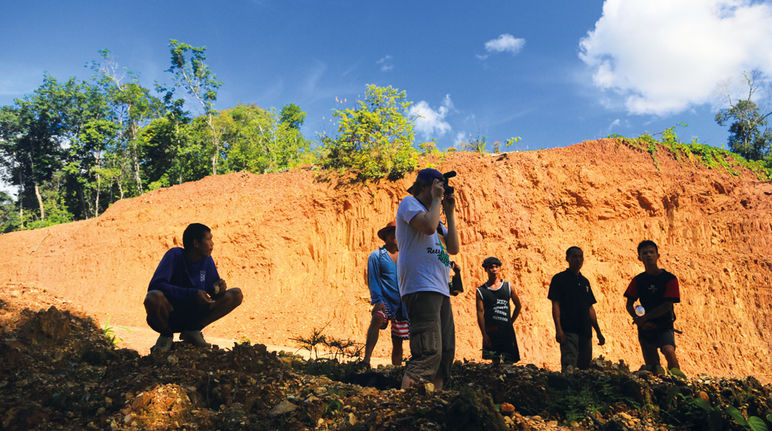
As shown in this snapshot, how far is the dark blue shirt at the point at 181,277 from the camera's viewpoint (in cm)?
434

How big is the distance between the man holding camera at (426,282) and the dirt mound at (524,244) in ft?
24.1

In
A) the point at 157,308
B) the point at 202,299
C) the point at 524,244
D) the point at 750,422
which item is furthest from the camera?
the point at 524,244

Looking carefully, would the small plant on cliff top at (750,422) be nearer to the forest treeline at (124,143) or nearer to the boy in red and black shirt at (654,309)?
the boy in red and black shirt at (654,309)

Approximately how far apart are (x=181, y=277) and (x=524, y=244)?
1002cm

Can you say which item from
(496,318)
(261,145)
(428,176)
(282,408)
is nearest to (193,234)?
(282,408)

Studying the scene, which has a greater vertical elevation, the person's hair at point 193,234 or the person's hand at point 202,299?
the person's hair at point 193,234

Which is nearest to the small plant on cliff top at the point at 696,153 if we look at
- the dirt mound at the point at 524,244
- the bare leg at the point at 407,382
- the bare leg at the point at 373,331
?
the dirt mound at the point at 524,244

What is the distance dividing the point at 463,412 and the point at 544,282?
33.6 feet

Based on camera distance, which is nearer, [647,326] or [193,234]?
[193,234]

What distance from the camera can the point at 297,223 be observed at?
51.8 ft

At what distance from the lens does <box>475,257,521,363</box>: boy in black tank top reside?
541 centimetres

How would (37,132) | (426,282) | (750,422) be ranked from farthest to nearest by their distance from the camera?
(37,132)
(426,282)
(750,422)

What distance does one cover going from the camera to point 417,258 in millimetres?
3602

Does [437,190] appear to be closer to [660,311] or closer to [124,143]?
[660,311]
